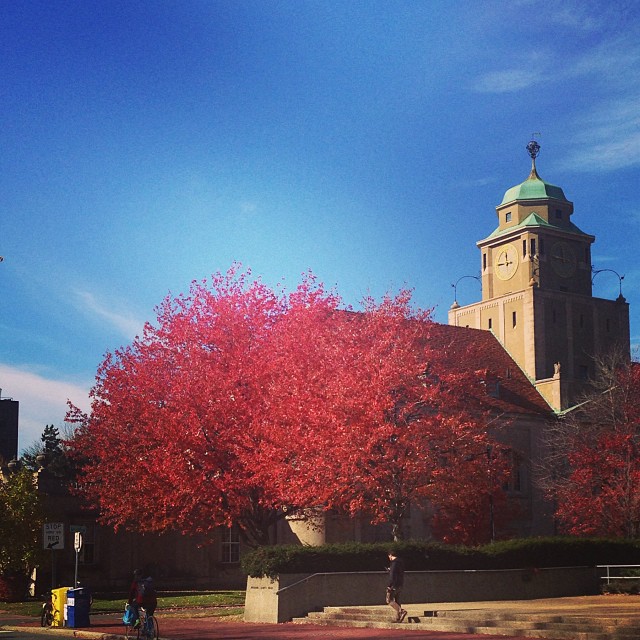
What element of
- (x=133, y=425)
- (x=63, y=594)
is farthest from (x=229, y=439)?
Result: (x=63, y=594)

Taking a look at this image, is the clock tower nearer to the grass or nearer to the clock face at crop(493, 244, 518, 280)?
the clock face at crop(493, 244, 518, 280)

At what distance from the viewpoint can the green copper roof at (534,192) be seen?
239 feet

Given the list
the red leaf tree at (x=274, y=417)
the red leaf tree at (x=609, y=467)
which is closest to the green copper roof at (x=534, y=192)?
the red leaf tree at (x=609, y=467)

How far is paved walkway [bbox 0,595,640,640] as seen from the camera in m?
25.6

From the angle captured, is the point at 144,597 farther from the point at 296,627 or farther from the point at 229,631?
the point at 296,627

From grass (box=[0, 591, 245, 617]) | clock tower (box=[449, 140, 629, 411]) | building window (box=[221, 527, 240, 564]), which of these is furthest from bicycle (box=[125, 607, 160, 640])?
clock tower (box=[449, 140, 629, 411])

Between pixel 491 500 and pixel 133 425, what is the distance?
17.1m

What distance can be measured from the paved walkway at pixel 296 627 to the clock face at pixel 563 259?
38008mm

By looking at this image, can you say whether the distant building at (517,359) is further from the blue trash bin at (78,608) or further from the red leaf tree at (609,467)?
the blue trash bin at (78,608)

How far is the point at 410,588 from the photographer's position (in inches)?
1334

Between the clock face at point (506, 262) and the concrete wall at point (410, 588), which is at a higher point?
the clock face at point (506, 262)

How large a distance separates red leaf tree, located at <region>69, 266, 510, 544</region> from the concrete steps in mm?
8768

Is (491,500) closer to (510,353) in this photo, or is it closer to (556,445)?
(556,445)

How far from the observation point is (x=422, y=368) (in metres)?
40.0
